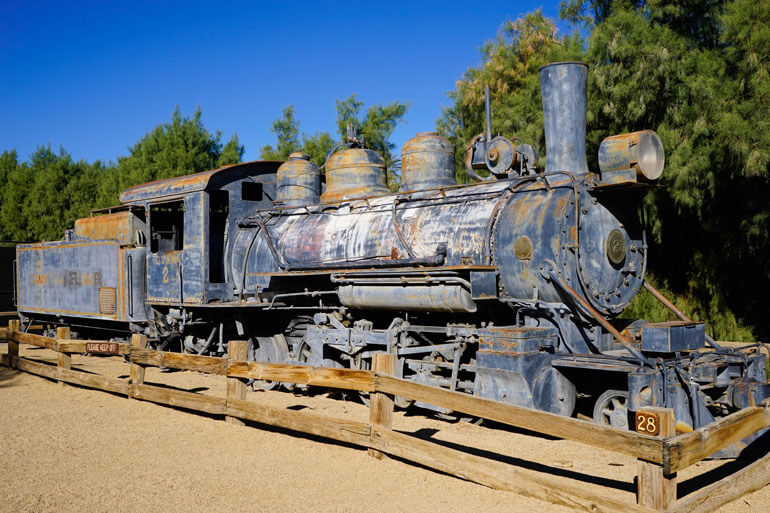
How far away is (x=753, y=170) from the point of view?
12.1m

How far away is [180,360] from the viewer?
8.29 meters

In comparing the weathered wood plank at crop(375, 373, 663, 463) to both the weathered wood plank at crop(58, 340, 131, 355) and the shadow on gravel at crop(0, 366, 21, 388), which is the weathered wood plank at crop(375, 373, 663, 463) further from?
the shadow on gravel at crop(0, 366, 21, 388)

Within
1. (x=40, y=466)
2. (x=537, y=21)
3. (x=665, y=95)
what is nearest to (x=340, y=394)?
(x=40, y=466)

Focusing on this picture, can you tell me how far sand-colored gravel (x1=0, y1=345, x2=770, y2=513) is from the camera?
5.04 meters

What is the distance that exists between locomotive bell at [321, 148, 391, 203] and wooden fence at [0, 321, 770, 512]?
360cm

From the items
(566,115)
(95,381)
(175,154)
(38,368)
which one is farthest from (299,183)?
(175,154)

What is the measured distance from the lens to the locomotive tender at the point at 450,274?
6.76 m

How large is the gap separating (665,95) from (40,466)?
515 inches

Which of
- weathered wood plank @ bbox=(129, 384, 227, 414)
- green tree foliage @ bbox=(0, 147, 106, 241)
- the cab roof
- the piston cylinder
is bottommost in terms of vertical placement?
weathered wood plank @ bbox=(129, 384, 227, 414)

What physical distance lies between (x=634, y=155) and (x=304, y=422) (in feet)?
14.6

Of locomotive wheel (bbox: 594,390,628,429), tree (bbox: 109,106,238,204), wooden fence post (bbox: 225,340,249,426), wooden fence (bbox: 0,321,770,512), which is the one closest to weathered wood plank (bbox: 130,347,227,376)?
wooden fence (bbox: 0,321,770,512)

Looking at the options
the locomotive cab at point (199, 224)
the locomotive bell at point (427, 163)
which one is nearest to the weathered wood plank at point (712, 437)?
the locomotive bell at point (427, 163)

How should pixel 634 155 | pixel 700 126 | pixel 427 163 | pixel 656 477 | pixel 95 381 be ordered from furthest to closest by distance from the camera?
pixel 700 126, pixel 427 163, pixel 95 381, pixel 634 155, pixel 656 477

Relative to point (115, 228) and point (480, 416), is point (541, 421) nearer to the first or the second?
point (480, 416)
